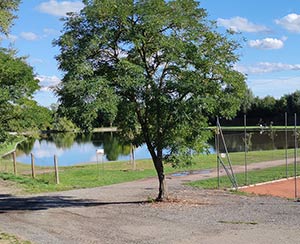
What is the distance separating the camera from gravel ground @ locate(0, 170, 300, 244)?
11.2 meters

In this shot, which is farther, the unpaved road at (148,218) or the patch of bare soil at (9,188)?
the patch of bare soil at (9,188)

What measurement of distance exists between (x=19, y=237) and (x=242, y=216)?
625 cm

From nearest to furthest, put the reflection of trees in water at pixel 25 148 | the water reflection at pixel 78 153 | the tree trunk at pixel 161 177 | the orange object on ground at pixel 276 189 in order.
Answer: the tree trunk at pixel 161 177, the orange object on ground at pixel 276 189, the water reflection at pixel 78 153, the reflection of trees in water at pixel 25 148

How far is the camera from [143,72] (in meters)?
15.3

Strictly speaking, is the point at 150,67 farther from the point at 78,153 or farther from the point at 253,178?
the point at 78,153

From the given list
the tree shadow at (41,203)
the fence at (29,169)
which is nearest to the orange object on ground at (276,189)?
the tree shadow at (41,203)

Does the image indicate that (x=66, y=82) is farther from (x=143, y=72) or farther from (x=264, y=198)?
(x=264, y=198)

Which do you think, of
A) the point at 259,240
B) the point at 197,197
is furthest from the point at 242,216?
the point at 197,197

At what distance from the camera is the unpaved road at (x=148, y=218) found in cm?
1120

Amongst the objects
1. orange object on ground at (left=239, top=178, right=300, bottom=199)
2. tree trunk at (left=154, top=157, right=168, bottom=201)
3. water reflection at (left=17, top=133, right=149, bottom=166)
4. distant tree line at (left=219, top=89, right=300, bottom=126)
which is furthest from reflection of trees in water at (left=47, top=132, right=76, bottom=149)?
tree trunk at (left=154, top=157, right=168, bottom=201)

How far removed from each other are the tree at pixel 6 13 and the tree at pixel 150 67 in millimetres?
2448

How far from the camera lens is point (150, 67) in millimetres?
16172

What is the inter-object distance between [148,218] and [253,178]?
1182cm

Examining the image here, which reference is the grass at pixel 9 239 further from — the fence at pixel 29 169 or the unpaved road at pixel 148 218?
the fence at pixel 29 169
